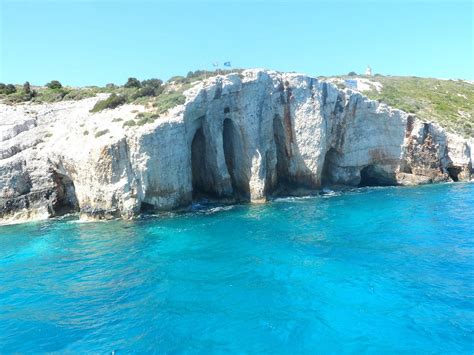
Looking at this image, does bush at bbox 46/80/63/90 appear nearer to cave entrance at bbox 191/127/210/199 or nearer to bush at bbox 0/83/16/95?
bush at bbox 0/83/16/95

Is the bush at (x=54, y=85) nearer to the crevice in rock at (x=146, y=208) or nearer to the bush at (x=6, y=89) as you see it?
the bush at (x=6, y=89)

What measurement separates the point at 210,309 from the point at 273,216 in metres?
14.3

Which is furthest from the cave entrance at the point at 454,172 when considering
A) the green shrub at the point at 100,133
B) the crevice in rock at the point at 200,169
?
the green shrub at the point at 100,133

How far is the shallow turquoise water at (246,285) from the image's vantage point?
11.9 meters

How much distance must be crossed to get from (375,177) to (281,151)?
12100 mm

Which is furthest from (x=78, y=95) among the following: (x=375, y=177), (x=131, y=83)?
(x=375, y=177)

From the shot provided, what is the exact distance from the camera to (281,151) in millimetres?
36000

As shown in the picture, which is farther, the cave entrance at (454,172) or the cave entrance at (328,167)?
the cave entrance at (454,172)

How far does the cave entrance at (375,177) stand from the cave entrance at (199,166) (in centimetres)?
1753

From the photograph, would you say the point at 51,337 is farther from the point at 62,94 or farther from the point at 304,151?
the point at 62,94

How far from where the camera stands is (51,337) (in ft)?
41.1

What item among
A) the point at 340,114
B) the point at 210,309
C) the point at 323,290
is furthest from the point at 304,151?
the point at 210,309

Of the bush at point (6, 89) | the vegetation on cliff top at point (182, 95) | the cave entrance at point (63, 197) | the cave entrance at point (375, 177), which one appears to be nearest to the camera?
the cave entrance at point (63, 197)

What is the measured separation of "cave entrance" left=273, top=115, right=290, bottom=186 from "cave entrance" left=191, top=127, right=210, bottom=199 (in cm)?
711
